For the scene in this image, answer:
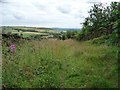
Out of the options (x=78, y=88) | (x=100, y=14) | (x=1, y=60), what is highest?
(x=100, y=14)

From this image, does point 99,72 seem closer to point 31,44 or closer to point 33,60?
point 33,60

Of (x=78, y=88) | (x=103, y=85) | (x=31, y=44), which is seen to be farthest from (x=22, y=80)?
(x=31, y=44)

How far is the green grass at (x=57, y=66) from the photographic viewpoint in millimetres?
4594

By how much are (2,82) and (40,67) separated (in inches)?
42.3

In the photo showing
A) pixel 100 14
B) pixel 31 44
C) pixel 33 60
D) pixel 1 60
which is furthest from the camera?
pixel 100 14

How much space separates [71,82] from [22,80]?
92cm

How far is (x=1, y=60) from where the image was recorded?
538cm

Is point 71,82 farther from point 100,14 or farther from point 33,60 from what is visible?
point 100,14

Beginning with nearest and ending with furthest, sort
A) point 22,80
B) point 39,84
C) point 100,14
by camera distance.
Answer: point 39,84
point 22,80
point 100,14

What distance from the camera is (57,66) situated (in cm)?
564

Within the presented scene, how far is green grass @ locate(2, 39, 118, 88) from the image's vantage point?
4594 millimetres

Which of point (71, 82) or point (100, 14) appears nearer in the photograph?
point (71, 82)

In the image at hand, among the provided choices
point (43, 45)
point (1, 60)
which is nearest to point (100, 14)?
point (43, 45)

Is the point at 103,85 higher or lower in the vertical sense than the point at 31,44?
Result: lower
